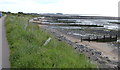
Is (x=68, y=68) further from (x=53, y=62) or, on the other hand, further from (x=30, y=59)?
(x=30, y=59)

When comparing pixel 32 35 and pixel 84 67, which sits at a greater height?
pixel 32 35

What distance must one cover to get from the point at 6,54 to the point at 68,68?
4305mm

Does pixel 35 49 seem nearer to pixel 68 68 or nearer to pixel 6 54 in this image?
pixel 6 54

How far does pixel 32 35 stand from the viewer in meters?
14.7

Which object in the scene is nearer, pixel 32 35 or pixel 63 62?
pixel 63 62

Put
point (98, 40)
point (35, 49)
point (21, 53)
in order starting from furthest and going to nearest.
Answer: point (98, 40) < point (35, 49) < point (21, 53)

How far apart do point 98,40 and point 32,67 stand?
20.4 metres

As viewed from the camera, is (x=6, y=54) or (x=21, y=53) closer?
(x=21, y=53)

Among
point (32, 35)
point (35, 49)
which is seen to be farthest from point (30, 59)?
point (32, 35)

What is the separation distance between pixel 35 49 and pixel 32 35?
16.0 feet

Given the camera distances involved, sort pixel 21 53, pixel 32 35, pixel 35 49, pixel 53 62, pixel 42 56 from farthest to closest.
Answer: pixel 32 35, pixel 35 49, pixel 21 53, pixel 42 56, pixel 53 62

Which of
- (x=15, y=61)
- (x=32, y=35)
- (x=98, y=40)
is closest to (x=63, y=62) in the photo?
Result: (x=15, y=61)

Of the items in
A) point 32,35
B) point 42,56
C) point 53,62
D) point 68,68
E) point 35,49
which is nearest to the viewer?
point 68,68

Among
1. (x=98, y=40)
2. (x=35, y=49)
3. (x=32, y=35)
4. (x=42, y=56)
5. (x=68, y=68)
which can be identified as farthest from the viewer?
(x=98, y=40)
